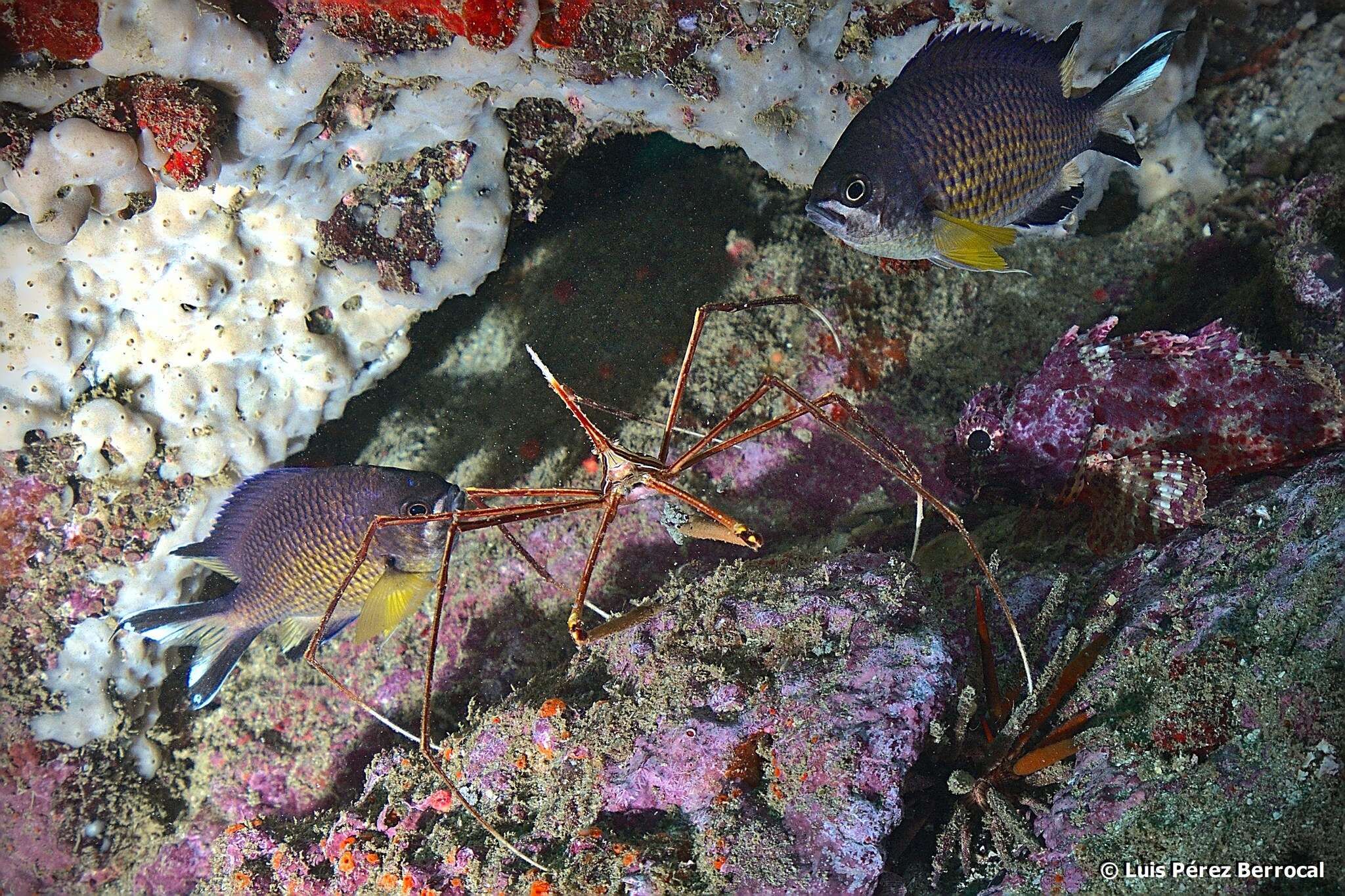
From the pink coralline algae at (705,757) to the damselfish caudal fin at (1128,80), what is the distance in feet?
6.24

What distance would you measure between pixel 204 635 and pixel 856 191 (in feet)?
12.1

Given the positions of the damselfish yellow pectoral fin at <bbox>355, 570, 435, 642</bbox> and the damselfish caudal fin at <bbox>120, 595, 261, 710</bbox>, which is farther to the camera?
the damselfish caudal fin at <bbox>120, 595, 261, 710</bbox>

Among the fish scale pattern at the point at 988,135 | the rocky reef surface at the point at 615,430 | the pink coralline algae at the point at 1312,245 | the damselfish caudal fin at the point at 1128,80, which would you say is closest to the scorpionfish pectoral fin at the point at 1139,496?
the rocky reef surface at the point at 615,430

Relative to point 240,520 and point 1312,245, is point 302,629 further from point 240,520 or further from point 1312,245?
point 1312,245

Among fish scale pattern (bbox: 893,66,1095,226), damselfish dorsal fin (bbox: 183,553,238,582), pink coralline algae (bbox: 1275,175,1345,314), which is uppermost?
pink coralline algae (bbox: 1275,175,1345,314)

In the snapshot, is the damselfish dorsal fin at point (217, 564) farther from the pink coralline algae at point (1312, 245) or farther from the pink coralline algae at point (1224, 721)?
the pink coralline algae at point (1312, 245)

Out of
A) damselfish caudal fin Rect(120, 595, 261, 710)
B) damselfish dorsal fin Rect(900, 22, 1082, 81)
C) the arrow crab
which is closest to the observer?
the arrow crab

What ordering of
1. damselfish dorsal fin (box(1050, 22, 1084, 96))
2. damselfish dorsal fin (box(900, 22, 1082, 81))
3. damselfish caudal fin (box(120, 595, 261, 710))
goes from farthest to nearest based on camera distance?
damselfish caudal fin (box(120, 595, 261, 710))
damselfish dorsal fin (box(1050, 22, 1084, 96))
damselfish dorsal fin (box(900, 22, 1082, 81))

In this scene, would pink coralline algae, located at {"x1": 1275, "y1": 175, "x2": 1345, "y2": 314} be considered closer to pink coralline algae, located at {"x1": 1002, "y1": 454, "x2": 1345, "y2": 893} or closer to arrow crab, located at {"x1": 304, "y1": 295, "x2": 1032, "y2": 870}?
pink coralline algae, located at {"x1": 1002, "y1": 454, "x2": 1345, "y2": 893}

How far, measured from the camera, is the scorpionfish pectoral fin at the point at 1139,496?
8.02 ft

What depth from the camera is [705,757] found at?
205 cm

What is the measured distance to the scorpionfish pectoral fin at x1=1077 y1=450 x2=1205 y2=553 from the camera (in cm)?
244

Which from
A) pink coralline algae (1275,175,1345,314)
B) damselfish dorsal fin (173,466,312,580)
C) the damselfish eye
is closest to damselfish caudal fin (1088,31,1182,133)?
the damselfish eye

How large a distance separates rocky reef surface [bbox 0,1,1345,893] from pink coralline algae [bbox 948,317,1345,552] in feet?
0.73
